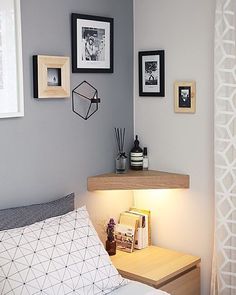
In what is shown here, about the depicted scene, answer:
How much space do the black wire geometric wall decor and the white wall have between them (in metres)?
0.39

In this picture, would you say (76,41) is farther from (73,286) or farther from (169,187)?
(73,286)

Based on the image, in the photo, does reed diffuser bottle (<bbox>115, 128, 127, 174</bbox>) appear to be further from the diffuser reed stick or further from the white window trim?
the white window trim

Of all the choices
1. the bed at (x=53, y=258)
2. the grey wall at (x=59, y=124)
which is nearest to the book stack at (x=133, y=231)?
the grey wall at (x=59, y=124)

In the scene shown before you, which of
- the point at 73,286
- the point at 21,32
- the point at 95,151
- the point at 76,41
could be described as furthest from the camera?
the point at 95,151

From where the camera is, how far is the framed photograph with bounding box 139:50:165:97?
3369mm

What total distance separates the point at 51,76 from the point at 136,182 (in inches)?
33.5

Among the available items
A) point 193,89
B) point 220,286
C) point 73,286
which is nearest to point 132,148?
point 193,89

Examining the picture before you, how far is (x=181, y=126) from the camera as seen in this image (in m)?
3.32

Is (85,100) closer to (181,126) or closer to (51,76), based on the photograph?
(51,76)

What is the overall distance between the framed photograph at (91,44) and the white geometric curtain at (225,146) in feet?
2.27

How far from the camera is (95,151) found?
3336mm

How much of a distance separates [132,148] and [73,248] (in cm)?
112

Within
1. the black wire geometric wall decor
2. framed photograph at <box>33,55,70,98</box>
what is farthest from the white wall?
framed photograph at <box>33,55,70,98</box>

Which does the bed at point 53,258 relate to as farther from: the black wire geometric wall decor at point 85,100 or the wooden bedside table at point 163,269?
the black wire geometric wall decor at point 85,100
